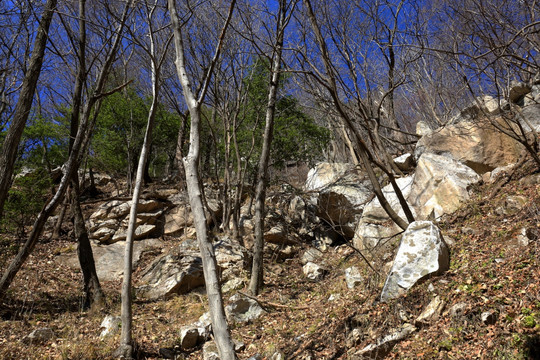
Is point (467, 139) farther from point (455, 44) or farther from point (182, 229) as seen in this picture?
point (182, 229)

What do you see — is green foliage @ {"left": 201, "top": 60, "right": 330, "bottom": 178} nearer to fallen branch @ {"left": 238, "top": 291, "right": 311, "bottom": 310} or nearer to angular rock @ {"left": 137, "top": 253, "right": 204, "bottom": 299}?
angular rock @ {"left": 137, "top": 253, "right": 204, "bottom": 299}

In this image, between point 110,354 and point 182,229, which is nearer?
point 110,354

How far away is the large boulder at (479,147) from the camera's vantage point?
7340 mm

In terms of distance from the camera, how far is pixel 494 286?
3709mm

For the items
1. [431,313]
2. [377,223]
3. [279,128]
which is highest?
[279,128]

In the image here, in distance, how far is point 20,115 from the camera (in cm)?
561

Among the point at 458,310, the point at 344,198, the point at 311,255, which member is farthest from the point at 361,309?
the point at 344,198

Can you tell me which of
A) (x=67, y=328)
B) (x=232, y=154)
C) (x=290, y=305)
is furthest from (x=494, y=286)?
(x=232, y=154)

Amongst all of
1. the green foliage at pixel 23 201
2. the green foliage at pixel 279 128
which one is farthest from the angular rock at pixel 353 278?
the green foliage at pixel 23 201

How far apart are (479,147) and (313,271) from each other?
4312 millimetres

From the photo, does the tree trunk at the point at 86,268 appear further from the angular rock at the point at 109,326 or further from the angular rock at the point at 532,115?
the angular rock at the point at 532,115

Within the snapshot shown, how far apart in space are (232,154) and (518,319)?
914cm

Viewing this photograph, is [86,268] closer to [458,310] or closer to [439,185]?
[458,310]

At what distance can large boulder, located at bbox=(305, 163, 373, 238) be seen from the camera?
29.1 feet
